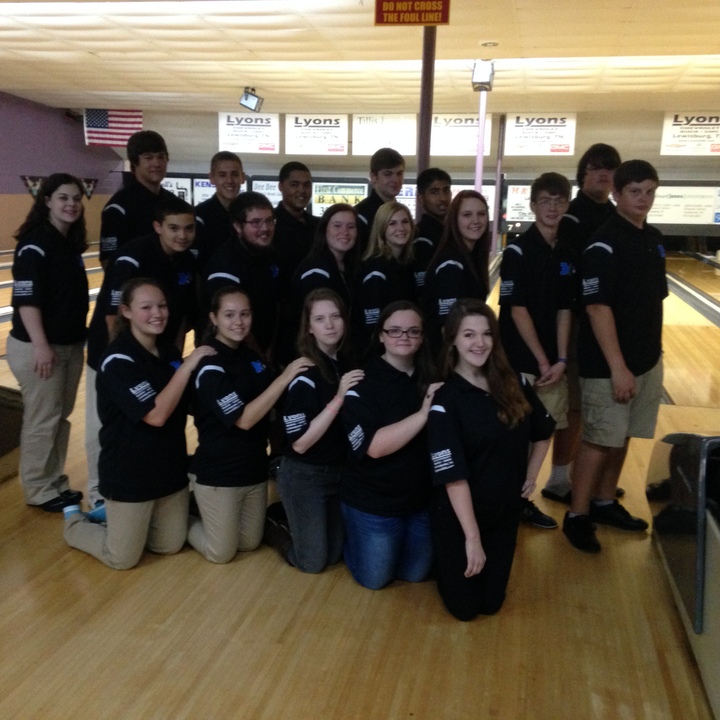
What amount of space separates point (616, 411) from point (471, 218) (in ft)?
2.70

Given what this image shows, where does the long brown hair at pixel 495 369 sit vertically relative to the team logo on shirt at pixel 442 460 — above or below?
above

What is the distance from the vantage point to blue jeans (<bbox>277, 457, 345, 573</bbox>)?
2.30 meters

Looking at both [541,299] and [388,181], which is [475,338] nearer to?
[541,299]

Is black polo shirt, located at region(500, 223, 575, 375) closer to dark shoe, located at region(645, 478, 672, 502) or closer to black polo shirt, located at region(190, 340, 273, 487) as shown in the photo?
dark shoe, located at region(645, 478, 672, 502)

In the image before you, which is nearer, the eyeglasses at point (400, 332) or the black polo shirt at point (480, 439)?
the black polo shirt at point (480, 439)

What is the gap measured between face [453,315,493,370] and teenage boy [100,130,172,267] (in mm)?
1372

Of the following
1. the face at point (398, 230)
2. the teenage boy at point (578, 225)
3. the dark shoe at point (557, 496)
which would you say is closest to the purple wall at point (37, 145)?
the face at point (398, 230)

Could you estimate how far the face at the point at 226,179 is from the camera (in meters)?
3.02

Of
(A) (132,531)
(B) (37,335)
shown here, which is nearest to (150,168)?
(B) (37,335)

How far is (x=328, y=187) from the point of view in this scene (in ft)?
35.6

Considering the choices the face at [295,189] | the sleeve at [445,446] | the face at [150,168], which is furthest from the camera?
the face at [295,189]

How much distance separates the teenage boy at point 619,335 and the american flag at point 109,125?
336 inches

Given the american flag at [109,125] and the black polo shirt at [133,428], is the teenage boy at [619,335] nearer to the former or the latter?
the black polo shirt at [133,428]

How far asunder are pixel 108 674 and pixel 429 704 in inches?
31.0
